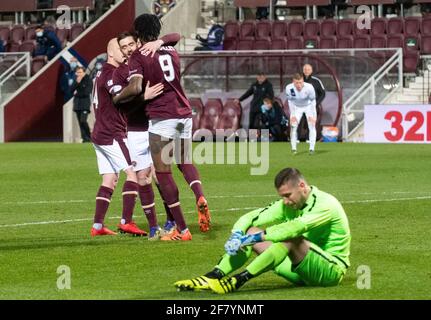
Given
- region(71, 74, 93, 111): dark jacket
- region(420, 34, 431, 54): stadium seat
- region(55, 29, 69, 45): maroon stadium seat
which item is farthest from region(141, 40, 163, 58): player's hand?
region(55, 29, 69, 45): maroon stadium seat

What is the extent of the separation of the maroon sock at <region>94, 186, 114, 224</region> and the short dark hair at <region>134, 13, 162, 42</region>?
2.27 m

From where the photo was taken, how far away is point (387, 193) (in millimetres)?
19828

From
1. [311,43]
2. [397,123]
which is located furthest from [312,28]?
[397,123]

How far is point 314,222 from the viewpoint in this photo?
10070 millimetres

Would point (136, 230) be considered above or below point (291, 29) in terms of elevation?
below

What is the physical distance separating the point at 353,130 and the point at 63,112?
366 inches

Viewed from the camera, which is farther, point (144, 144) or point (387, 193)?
point (387, 193)

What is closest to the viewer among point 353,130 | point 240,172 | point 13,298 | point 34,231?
point 13,298

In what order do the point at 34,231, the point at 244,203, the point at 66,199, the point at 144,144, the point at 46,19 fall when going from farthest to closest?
1. the point at 46,19
2. the point at 66,199
3. the point at 244,203
4. the point at 34,231
5. the point at 144,144

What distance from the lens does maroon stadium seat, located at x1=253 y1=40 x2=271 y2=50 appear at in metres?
40.7

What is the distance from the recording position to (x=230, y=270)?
10.3 meters

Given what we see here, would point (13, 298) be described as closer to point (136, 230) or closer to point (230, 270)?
point (230, 270)

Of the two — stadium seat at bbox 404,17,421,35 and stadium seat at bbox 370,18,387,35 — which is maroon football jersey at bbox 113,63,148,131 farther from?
stadium seat at bbox 370,18,387,35

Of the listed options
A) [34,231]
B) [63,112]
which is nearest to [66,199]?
[34,231]
